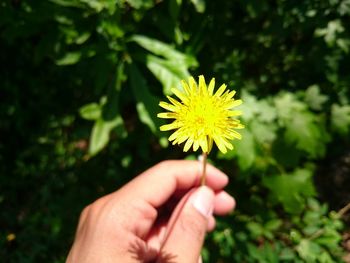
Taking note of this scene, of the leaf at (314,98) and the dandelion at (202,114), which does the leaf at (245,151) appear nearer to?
the leaf at (314,98)

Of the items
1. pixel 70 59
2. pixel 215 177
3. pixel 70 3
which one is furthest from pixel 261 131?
pixel 70 3

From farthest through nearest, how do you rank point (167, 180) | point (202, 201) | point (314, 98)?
1. point (314, 98)
2. point (167, 180)
3. point (202, 201)

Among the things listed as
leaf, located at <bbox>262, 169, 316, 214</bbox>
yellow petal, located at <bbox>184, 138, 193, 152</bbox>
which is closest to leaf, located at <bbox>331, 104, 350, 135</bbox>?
leaf, located at <bbox>262, 169, 316, 214</bbox>

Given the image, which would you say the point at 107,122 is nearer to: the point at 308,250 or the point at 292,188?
the point at 292,188

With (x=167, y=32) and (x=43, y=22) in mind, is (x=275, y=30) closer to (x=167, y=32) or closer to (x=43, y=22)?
→ (x=167, y=32)

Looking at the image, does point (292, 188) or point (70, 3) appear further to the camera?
point (292, 188)

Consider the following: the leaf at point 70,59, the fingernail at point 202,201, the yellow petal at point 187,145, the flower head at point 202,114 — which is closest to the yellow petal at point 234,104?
the flower head at point 202,114
